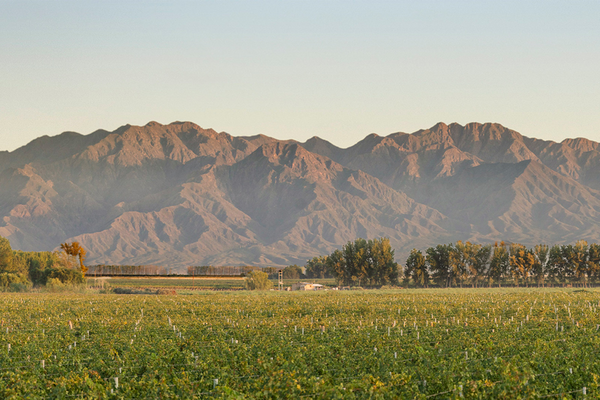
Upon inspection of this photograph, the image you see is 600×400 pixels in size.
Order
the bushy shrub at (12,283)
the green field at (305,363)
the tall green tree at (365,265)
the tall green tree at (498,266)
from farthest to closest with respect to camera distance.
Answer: the tall green tree at (498,266) → the tall green tree at (365,265) → the bushy shrub at (12,283) → the green field at (305,363)

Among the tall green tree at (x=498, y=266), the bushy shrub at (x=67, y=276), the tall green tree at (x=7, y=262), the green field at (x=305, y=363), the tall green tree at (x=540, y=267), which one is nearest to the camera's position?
the green field at (x=305, y=363)

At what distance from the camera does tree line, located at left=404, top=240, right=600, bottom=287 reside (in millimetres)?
143500

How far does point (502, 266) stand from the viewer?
146125 mm

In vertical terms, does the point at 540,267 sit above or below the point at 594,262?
below

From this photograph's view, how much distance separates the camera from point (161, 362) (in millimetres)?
23234

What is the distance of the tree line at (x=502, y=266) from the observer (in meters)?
144

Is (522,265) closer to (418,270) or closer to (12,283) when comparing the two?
(418,270)

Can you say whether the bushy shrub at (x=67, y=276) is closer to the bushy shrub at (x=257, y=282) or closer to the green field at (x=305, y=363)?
the bushy shrub at (x=257, y=282)

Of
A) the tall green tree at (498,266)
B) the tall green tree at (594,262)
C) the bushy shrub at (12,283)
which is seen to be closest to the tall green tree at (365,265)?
the tall green tree at (498,266)

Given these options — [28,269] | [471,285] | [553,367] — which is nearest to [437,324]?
[553,367]

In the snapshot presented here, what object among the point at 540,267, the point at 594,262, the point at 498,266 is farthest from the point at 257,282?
the point at 594,262

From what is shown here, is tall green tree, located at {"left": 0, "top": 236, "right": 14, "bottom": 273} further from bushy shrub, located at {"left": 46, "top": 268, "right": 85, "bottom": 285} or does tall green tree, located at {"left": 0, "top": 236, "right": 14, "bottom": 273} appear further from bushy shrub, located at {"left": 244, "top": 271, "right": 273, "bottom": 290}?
bushy shrub, located at {"left": 244, "top": 271, "right": 273, "bottom": 290}

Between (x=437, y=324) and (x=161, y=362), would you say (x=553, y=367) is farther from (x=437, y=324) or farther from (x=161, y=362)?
(x=437, y=324)

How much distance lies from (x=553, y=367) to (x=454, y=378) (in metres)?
3.77
